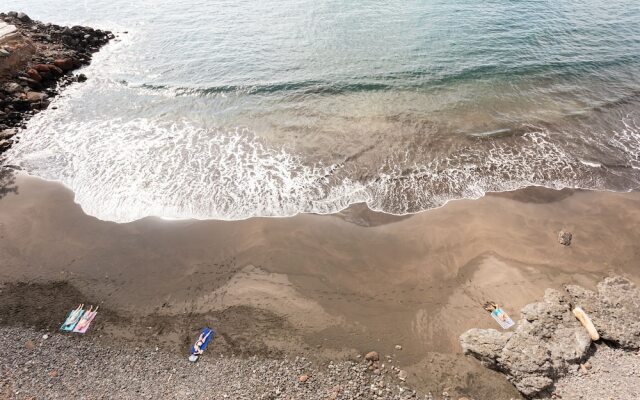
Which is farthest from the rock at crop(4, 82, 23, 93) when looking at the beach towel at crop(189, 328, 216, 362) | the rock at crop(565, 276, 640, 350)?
the rock at crop(565, 276, 640, 350)

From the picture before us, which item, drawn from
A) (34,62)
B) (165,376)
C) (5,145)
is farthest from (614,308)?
(34,62)

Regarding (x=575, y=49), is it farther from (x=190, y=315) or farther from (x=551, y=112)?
(x=190, y=315)

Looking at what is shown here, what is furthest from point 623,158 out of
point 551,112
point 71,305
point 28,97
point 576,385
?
point 28,97

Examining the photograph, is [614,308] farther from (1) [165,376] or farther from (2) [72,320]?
(2) [72,320]

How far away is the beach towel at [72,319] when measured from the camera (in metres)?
10.5

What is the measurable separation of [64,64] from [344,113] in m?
23.1

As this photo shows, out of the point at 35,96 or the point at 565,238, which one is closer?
the point at 565,238

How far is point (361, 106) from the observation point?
20.8 meters

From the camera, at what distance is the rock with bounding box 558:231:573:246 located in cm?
1284

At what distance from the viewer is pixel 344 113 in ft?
66.4

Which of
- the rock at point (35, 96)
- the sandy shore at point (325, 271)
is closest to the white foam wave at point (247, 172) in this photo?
the sandy shore at point (325, 271)

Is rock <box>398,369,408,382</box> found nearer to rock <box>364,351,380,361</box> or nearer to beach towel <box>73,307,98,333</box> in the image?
rock <box>364,351,380,361</box>

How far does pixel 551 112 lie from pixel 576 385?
17576mm

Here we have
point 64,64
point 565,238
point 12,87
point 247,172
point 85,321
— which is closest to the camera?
point 85,321
